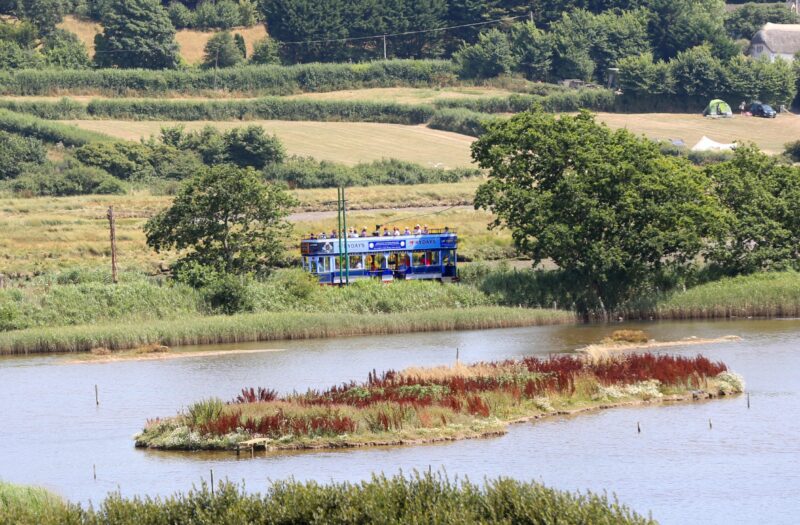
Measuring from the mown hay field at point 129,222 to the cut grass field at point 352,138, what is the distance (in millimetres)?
16177

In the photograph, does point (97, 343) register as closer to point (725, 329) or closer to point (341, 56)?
point (725, 329)

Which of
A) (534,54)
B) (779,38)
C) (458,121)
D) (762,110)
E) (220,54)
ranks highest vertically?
(779,38)

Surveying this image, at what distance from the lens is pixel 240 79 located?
169m

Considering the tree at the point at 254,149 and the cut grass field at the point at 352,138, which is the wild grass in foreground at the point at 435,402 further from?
the cut grass field at the point at 352,138

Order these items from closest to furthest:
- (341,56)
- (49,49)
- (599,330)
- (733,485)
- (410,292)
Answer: (733,485) → (599,330) → (410,292) → (49,49) → (341,56)

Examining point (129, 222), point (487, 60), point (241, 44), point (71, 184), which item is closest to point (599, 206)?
point (129, 222)

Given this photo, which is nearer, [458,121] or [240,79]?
[458,121]

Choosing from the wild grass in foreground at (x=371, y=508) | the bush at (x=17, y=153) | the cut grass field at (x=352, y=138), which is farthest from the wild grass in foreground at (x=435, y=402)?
the cut grass field at (x=352, y=138)

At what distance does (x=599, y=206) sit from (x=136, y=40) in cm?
12074

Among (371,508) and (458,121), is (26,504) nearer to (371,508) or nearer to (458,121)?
(371,508)

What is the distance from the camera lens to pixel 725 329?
6347cm

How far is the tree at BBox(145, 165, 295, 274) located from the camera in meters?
70.8

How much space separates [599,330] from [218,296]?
16848 millimetres

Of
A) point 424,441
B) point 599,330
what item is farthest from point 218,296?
point 424,441
